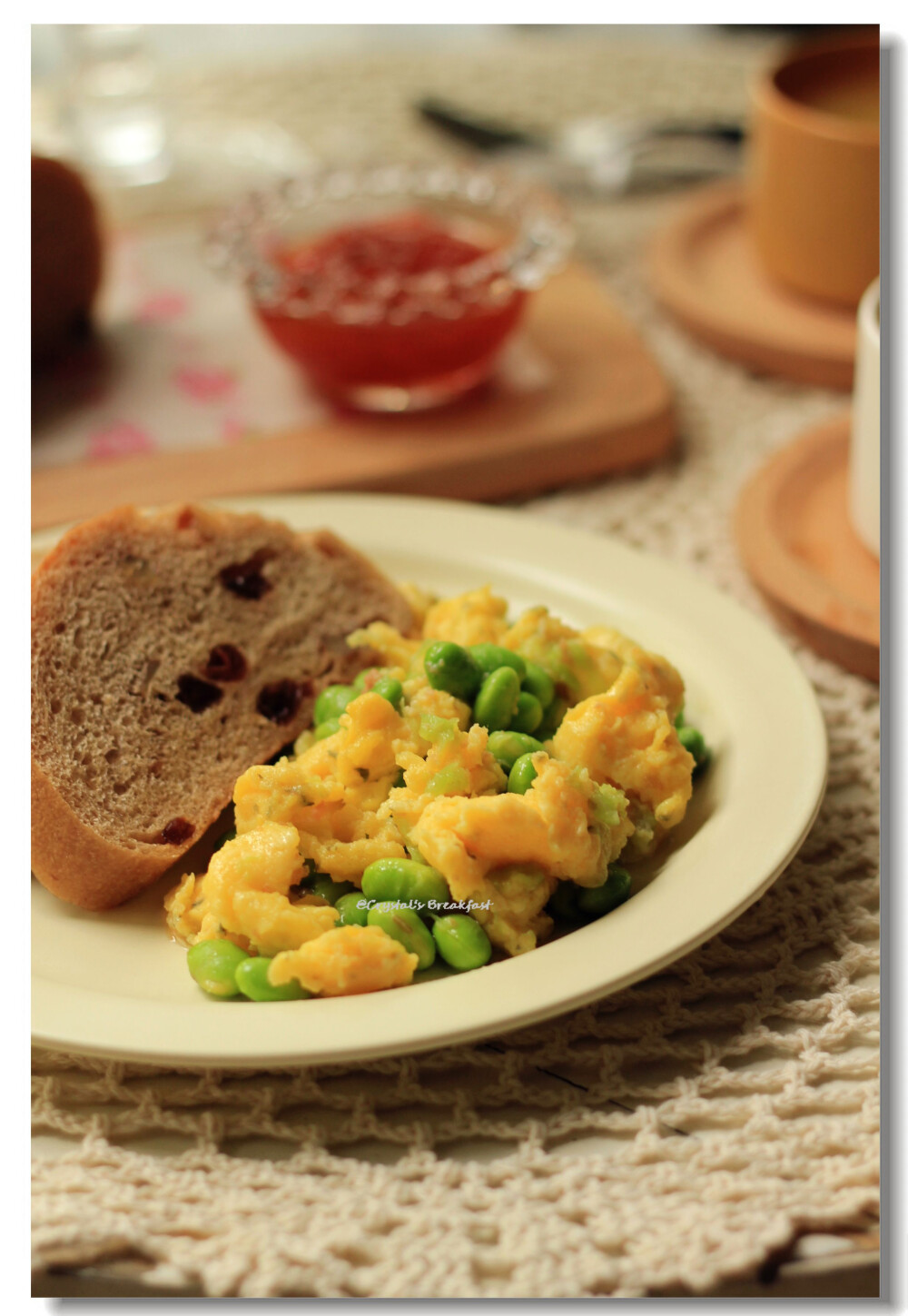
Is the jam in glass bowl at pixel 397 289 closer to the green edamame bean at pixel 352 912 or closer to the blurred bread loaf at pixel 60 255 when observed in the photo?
the blurred bread loaf at pixel 60 255

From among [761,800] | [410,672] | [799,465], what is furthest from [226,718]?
[799,465]

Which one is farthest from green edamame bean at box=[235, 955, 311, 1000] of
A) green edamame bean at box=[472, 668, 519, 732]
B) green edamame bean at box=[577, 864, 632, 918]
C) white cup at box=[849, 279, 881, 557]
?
white cup at box=[849, 279, 881, 557]

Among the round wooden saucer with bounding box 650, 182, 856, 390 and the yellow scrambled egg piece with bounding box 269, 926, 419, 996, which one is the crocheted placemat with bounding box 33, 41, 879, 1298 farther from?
the round wooden saucer with bounding box 650, 182, 856, 390

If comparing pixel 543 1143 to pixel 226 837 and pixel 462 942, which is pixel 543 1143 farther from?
pixel 226 837

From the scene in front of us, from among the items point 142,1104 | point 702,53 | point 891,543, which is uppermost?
point 702,53

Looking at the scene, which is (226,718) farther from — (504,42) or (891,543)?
(504,42)

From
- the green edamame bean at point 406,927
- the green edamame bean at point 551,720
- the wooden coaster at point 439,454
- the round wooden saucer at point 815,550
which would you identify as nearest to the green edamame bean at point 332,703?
the green edamame bean at point 551,720

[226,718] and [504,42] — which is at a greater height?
[504,42]
